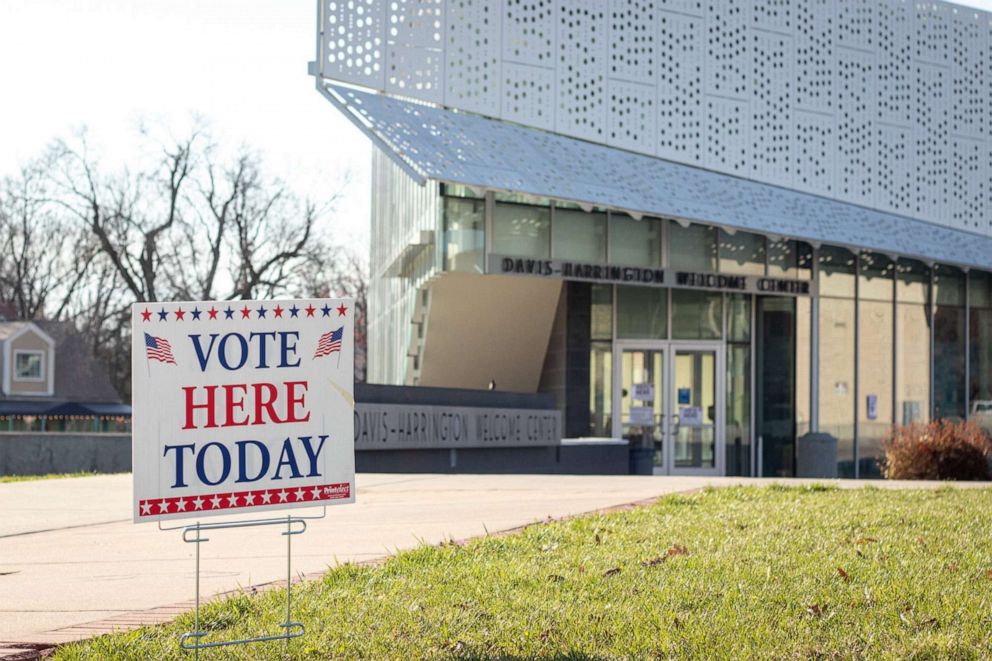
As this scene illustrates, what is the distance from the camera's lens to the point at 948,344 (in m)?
32.3

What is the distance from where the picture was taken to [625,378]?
89.2ft

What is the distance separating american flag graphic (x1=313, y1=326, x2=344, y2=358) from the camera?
582 cm

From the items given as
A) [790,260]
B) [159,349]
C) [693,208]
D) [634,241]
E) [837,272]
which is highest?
[693,208]

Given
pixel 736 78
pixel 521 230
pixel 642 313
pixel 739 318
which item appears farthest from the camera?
pixel 736 78

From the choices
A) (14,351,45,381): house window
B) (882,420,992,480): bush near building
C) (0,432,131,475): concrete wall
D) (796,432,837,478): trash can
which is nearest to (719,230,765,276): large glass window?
(796,432,837,478): trash can

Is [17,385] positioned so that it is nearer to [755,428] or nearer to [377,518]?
[755,428]

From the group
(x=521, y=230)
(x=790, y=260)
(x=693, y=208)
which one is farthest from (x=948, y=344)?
(x=521, y=230)

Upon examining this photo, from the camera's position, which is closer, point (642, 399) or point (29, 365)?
point (642, 399)

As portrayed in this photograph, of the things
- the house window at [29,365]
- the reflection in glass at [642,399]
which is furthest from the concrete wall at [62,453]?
the house window at [29,365]

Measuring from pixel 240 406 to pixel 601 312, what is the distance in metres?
21.9

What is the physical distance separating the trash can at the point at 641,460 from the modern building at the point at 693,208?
0.34 metres

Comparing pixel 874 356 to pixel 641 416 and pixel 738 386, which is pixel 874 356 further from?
pixel 641 416

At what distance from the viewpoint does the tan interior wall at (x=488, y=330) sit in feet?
85.2

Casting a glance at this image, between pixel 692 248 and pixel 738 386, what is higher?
pixel 692 248
